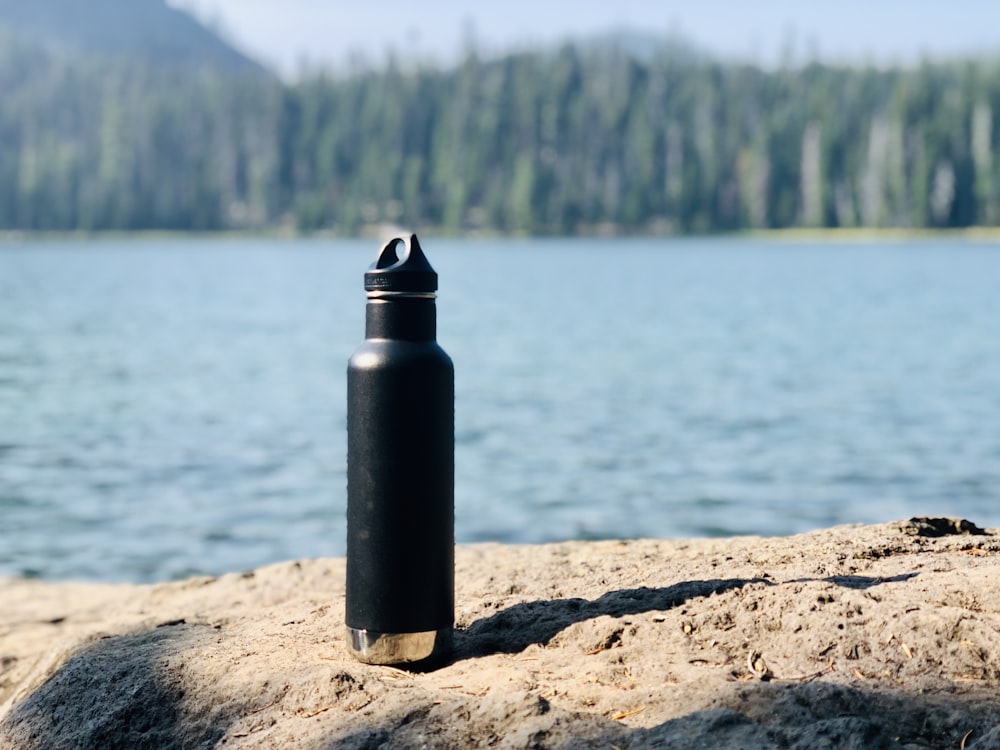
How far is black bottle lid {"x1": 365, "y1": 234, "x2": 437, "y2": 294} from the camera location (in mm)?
4215

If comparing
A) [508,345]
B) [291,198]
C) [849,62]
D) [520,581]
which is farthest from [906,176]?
[520,581]

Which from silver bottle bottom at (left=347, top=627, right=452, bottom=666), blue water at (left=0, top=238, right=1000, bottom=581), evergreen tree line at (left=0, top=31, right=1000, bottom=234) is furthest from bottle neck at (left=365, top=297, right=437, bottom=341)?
evergreen tree line at (left=0, top=31, right=1000, bottom=234)

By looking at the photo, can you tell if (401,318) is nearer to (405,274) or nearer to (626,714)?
(405,274)

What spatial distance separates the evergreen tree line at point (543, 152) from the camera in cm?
11688

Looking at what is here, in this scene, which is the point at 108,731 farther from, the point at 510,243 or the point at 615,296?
the point at 510,243

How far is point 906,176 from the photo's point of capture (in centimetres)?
11219

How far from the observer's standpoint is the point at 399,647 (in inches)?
163

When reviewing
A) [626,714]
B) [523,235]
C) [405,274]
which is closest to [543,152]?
[523,235]

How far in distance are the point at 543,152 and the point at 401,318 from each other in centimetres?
13314

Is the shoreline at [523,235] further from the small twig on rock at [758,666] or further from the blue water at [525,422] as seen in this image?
the small twig on rock at [758,666]

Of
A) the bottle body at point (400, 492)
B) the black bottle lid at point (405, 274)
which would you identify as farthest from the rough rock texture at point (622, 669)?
the black bottle lid at point (405, 274)

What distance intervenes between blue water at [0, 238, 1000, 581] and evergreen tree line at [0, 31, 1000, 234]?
76330 millimetres

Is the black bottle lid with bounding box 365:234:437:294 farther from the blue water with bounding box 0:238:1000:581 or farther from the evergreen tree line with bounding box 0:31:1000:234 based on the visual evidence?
the evergreen tree line with bounding box 0:31:1000:234

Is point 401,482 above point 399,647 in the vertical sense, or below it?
above
